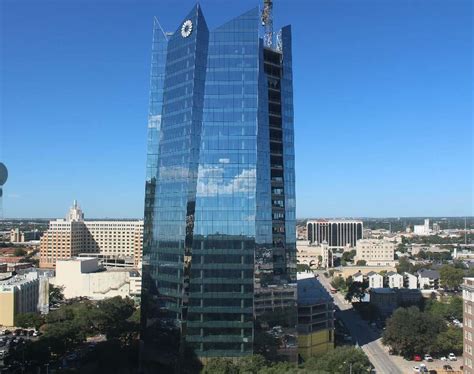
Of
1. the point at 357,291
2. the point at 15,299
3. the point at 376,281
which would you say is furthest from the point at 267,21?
the point at 376,281

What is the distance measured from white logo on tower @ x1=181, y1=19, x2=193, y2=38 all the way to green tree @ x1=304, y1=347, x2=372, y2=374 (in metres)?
39.1

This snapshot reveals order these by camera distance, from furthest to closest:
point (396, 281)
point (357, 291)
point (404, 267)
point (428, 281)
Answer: point (404, 267)
point (428, 281)
point (396, 281)
point (357, 291)

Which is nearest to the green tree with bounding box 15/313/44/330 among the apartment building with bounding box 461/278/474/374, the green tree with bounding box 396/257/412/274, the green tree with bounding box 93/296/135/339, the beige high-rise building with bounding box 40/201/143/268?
the green tree with bounding box 93/296/135/339

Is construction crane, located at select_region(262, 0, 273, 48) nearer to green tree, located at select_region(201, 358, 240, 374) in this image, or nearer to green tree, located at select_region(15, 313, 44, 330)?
green tree, located at select_region(201, 358, 240, 374)

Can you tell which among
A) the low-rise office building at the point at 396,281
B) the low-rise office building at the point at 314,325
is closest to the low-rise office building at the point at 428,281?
the low-rise office building at the point at 396,281

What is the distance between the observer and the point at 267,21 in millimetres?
69688

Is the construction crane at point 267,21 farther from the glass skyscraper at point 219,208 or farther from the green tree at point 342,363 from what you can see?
the green tree at point 342,363

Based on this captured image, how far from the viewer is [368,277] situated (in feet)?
450

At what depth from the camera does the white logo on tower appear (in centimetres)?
6150

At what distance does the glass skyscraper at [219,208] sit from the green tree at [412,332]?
70.6ft

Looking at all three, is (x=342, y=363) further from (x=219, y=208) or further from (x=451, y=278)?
(x=451, y=278)

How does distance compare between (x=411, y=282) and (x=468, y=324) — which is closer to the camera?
(x=468, y=324)

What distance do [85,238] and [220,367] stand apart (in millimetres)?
138937

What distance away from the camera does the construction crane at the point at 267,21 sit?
6862 centimetres
